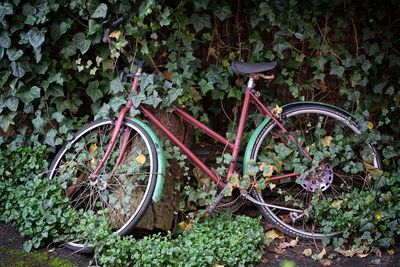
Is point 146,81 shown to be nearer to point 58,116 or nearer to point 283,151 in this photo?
point 58,116

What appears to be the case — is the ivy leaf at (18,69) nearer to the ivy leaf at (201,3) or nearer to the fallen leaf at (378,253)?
the ivy leaf at (201,3)

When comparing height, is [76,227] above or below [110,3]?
below

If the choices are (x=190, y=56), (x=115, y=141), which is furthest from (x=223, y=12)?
(x=115, y=141)

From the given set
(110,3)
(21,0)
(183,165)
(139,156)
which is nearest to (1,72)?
(21,0)

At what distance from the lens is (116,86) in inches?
178

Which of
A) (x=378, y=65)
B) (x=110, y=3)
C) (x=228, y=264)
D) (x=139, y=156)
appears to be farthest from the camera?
(x=378, y=65)

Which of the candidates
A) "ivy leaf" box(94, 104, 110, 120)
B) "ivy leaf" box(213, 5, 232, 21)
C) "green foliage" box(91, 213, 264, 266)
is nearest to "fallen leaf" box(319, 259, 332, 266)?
"green foliage" box(91, 213, 264, 266)

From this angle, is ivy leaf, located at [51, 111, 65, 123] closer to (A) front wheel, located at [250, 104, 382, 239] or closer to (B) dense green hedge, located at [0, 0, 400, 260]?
(B) dense green hedge, located at [0, 0, 400, 260]

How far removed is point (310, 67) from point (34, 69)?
241 centimetres

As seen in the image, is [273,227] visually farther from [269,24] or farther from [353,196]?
[269,24]

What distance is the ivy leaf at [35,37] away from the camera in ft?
14.7

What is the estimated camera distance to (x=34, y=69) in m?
4.67

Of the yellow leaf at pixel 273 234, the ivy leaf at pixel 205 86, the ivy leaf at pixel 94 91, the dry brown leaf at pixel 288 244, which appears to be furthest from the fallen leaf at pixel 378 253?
the ivy leaf at pixel 94 91

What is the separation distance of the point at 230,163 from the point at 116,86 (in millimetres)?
1104
